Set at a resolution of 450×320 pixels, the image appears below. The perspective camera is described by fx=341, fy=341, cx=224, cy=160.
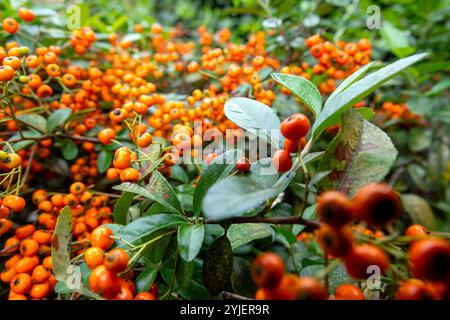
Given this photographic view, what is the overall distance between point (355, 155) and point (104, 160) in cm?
110

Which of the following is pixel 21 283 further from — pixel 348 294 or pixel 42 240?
pixel 348 294

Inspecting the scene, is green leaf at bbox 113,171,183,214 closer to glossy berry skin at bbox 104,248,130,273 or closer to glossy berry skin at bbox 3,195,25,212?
glossy berry skin at bbox 104,248,130,273

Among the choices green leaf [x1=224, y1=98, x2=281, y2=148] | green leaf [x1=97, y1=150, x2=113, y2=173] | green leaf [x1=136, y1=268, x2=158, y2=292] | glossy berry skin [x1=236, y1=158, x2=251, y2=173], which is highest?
green leaf [x1=224, y1=98, x2=281, y2=148]

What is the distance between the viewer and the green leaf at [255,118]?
3.37 ft

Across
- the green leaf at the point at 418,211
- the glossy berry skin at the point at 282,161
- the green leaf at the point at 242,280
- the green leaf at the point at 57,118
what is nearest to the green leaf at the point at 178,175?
the green leaf at the point at 242,280

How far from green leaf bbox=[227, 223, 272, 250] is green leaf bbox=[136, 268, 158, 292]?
0.84 feet

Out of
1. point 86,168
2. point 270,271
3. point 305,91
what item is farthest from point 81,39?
point 270,271

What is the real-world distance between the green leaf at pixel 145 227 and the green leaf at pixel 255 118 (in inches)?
13.5

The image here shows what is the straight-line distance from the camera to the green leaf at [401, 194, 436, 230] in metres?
1.98

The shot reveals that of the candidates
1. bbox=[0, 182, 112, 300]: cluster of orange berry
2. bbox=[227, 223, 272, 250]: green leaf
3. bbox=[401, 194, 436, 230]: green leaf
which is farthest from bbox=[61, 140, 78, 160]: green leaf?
bbox=[401, 194, 436, 230]: green leaf
